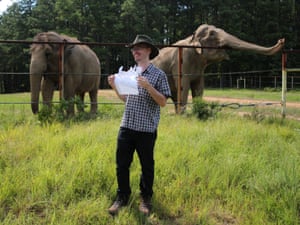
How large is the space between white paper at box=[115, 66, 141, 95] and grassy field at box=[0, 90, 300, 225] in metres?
1.03

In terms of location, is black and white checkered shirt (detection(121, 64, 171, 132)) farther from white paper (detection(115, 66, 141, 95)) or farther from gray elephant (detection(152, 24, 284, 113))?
gray elephant (detection(152, 24, 284, 113))

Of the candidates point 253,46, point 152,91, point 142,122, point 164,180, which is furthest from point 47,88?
point 152,91

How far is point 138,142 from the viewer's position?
3.35 m

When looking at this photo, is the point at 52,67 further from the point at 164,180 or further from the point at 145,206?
the point at 145,206

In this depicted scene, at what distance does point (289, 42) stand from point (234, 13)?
792 centimetres

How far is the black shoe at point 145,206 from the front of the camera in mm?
3301

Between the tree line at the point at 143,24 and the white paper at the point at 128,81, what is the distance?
140 ft

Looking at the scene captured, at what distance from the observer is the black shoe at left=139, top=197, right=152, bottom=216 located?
3.30 m

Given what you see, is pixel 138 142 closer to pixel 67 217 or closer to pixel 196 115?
pixel 67 217

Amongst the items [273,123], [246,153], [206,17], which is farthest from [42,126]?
[206,17]

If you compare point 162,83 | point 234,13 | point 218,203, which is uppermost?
point 234,13

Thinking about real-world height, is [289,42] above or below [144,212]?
above

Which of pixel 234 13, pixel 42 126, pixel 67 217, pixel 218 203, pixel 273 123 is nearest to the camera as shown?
pixel 67 217

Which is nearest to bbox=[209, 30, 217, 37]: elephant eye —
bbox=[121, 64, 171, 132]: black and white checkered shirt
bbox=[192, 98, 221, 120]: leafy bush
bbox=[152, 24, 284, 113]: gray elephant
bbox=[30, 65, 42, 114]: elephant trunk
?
bbox=[152, 24, 284, 113]: gray elephant
